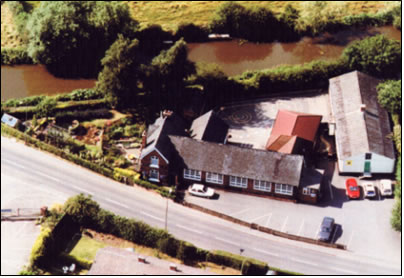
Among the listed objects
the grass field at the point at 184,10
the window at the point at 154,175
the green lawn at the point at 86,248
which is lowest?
the green lawn at the point at 86,248

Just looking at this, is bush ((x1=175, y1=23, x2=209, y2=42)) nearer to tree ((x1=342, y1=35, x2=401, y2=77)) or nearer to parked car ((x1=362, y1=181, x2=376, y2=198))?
tree ((x1=342, y1=35, x2=401, y2=77))

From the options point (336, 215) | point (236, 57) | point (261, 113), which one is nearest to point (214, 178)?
point (336, 215)

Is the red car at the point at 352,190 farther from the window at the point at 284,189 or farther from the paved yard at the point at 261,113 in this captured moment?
the paved yard at the point at 261,113

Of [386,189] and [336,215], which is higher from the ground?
[386,189]

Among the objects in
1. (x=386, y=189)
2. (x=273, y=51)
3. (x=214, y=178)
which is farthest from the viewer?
(x=273, y=51)

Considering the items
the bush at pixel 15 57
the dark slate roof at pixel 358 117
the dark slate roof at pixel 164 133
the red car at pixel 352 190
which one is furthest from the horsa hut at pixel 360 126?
the bush at pixel 15 57

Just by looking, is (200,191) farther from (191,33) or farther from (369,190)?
(191,33)

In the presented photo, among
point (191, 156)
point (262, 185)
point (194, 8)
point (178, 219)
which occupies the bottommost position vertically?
point (178, 219)
